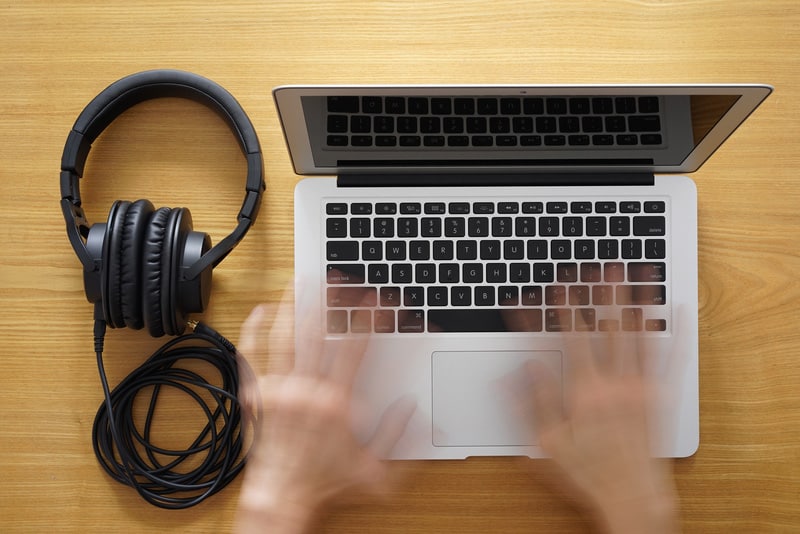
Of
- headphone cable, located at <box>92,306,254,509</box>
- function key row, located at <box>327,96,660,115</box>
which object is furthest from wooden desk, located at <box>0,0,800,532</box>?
function key row, located at <box>327,96,660,115</box>

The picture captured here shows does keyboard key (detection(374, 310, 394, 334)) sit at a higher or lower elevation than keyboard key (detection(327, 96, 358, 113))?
lower

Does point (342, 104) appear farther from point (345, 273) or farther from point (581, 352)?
point (581, 352)

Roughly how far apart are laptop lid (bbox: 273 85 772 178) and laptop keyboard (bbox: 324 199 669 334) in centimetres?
6

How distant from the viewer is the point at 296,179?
0.77 m

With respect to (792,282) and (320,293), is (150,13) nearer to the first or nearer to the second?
(320,293)

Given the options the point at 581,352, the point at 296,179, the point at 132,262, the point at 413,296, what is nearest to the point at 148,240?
the point at 132,262

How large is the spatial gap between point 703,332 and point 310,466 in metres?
0.51

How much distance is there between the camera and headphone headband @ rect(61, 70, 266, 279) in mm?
704

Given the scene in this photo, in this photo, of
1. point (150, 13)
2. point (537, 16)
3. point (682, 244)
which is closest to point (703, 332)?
point (682, 244)

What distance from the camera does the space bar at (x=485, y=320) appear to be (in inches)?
28.5

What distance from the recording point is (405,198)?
0.73 m

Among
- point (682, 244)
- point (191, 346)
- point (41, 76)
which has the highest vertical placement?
point (41, 76)

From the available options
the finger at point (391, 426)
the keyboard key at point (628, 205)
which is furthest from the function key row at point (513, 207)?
the finger at point (391, 426)

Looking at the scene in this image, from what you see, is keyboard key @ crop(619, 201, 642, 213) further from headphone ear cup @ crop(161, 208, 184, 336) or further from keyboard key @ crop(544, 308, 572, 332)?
headphone ear cup @ crop(161, 208, 184, 336)
